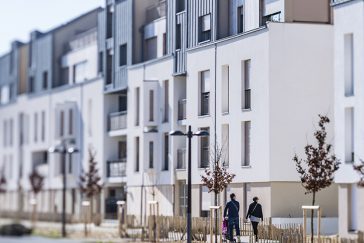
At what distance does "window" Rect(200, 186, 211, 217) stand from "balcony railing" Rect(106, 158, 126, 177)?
14787 mm

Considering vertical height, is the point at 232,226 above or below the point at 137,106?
below

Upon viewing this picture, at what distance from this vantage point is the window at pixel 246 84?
48.4 m

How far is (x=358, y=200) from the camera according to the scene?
41.1 meters

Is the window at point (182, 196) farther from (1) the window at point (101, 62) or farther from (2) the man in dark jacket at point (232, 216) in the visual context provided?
(1) the window at point (101, 62)

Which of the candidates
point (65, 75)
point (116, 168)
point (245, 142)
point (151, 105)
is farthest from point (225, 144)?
point (65, 75)

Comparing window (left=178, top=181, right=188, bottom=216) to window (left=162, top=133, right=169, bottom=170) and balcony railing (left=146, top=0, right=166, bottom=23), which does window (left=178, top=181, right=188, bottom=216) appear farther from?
balcony railing (left=146, top=0, right=166, bottom=23)

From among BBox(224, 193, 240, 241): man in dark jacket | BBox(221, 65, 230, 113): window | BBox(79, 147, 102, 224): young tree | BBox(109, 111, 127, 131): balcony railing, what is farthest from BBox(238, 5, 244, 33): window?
BBox(79, 147, 102, 224): young tree

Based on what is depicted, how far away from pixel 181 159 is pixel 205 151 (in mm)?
6387

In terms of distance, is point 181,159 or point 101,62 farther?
point 101,62

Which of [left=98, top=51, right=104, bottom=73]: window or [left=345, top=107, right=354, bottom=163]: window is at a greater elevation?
[left=98, top=51, right=104, bottom=73]: window

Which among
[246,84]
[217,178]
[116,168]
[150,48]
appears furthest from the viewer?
[116,168]

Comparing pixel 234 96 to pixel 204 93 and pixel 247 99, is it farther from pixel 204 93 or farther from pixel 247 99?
pixel 204 93

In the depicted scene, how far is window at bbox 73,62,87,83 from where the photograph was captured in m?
77.1

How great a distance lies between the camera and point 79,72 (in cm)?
7844
